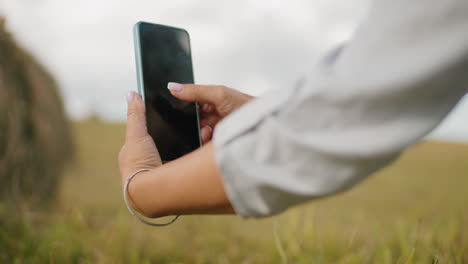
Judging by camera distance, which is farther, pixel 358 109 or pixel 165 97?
pixel 165 97

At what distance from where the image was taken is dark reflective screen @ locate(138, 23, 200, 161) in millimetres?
734

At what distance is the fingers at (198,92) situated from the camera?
0.72 meters

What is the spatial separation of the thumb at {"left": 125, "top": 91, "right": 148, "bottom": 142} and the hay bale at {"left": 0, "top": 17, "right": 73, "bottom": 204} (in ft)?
4.49

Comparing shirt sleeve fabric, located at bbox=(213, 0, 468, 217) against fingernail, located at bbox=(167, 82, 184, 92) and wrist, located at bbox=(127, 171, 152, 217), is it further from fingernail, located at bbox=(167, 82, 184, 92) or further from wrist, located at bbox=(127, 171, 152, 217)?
fingernail, located at bbox=(167, 82, 184, 92)

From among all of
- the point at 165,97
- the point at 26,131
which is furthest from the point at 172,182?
the point at 26,131

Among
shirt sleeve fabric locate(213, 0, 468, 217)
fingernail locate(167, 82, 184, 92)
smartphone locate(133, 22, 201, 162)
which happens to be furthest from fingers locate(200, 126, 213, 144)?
shirt sleeve fabric locate(213, 0, 468, 217)

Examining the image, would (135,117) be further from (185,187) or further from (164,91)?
(185,187)

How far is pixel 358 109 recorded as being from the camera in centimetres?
42

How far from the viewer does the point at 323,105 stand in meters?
0.42

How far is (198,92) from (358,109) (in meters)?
0.38

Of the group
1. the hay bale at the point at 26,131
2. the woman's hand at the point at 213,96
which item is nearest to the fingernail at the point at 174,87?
the woman's hand at the point at 213,96

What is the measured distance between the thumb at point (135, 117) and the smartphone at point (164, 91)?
0.05 ft

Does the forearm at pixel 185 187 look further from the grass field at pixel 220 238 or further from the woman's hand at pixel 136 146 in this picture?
the grass field at pixel 220 238

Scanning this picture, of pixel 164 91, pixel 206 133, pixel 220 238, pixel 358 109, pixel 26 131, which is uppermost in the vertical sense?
Answer: pixel 358 109
